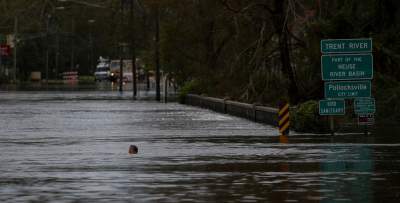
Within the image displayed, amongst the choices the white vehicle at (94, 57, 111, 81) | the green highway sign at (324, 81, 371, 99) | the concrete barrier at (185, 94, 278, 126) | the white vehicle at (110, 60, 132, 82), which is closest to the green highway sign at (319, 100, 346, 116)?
the green highway sign at (324, 81, 371, 99)

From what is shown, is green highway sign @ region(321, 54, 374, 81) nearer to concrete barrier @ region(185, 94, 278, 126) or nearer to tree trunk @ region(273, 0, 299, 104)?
concrete barrier @ region(185, 94, 278, 126)

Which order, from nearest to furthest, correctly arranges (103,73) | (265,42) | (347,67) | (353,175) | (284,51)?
1. (353,175)
2. (347,67)
3. (284,51)
4. (265,42)
5. (103,73)

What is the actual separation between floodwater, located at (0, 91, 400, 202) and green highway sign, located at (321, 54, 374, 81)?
1715 mm

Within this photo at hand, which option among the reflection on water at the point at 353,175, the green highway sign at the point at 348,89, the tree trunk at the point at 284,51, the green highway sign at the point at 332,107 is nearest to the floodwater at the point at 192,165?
the reflection on water at the point at 353,175

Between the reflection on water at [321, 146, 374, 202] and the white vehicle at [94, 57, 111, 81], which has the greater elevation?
the white vehicle at [94, 57, 111, 81]

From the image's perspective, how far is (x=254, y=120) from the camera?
45875 millimetres

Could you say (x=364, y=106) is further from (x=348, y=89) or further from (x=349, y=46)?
(x=349, y=46)

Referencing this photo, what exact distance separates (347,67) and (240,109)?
15756 mm

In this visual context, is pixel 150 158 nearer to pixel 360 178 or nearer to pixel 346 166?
pixel 346 166

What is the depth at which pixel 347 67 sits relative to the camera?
34625 millimetres

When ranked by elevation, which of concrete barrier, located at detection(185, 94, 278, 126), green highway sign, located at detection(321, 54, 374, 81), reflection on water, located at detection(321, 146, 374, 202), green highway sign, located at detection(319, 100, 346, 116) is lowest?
reflection on water, located at detection(321, 146, 374, 202)

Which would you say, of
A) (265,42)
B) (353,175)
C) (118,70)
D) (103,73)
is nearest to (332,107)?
(353,175)

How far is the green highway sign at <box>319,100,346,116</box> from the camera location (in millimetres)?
34531

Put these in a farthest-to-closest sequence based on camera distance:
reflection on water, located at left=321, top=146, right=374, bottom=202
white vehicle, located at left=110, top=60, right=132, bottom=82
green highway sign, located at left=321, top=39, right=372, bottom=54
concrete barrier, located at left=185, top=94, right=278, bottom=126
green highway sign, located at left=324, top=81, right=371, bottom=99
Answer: white vehicle, located at left=110, top=60, right=132, bottom=82
concrete barrier, located at left=185, top=94, right=278, bottom=126
green highway sign, located at left=324, top=81, right=371, bottom=99
green highway sign, located at left=321, top=39, right=372, bottom=54
reflection on water, located at left=321, top=146, right=374, bottom=202
